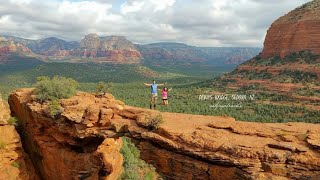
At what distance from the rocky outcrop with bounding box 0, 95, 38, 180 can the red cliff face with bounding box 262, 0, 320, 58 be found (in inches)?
3774

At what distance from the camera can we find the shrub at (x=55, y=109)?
22.6m

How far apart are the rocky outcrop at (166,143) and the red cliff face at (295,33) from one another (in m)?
93.4

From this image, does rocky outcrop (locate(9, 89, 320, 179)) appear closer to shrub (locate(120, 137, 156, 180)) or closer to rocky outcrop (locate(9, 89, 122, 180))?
rocky outcrop (locate(9, 89, 122, 180))

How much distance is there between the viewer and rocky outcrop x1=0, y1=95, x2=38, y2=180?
74.7ft

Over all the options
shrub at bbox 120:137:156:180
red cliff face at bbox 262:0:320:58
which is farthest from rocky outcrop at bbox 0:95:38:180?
red cliff face at bbox 262:0:320:58

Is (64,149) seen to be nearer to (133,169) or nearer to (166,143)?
(166,143)

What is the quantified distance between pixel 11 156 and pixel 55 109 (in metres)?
4.77

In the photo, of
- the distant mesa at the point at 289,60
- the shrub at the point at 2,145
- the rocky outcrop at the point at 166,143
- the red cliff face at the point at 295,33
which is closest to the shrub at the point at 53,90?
the rocky outcrop at the point at 166,143

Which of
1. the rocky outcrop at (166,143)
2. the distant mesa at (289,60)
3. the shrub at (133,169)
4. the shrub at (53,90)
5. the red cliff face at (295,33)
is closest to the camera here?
the rocky outcrop at (166,143)

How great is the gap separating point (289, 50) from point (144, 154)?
4012 inches

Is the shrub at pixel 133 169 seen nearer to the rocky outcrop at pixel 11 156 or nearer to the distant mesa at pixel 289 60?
the rocky outcrop at pixel 11 156

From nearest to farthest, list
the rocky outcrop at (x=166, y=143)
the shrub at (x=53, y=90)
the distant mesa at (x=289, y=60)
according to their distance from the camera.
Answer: the rocky outcrop at (x=166, y=143) → the shrub at (x=53, y=90) → the distant mesa at (x=289, y=60)

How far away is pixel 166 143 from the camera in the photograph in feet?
55.0

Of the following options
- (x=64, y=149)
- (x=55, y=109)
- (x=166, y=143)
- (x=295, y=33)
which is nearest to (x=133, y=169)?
(x=64, y=149)
